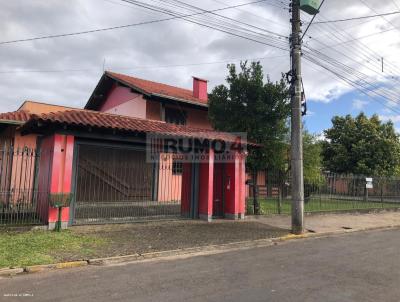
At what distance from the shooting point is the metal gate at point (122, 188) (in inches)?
473

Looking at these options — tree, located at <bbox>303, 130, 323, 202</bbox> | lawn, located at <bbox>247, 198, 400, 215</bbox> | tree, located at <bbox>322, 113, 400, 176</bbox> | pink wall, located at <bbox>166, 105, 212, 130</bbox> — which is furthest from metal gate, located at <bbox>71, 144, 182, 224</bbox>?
tree, located at <bbox>322, 113, 400, 176</bbox>

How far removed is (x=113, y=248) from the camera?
8398mm

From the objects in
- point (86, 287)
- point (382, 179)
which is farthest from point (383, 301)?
point (382, 179)

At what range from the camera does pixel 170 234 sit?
34.4ft

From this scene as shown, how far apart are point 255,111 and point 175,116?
24.1 feet

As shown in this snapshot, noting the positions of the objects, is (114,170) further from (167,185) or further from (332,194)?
(332,194)

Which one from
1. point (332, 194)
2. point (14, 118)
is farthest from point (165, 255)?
point (332, 194)

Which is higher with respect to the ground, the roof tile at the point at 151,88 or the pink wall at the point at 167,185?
the roof tile at the point at 151,88

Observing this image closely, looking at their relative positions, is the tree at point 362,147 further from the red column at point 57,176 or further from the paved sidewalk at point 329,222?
the red column at point 57,176

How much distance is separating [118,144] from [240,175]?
4.81 meters

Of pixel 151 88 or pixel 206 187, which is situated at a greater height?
pixel 151 88

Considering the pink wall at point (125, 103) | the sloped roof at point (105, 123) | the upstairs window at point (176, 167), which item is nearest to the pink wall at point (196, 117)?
the pink wall at point (125, 103)

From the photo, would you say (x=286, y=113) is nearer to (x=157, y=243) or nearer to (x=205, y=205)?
(x=205, y=205)

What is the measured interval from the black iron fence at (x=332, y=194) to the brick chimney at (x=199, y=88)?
8124 mm
